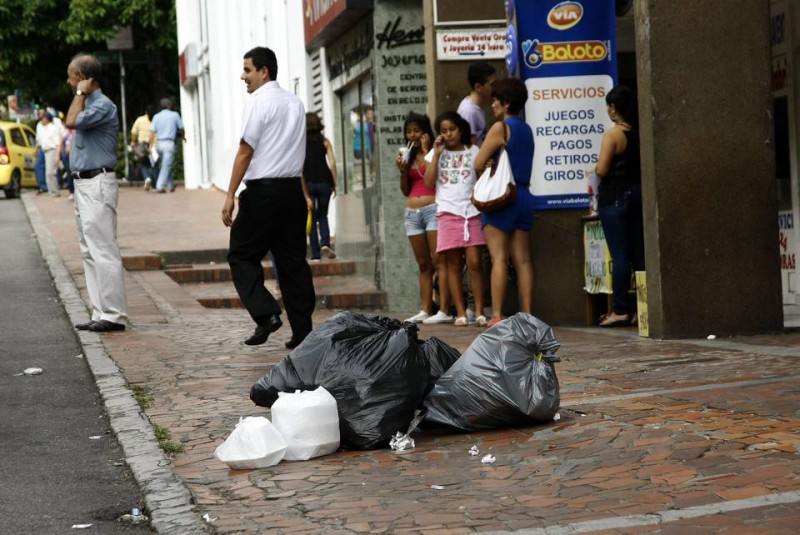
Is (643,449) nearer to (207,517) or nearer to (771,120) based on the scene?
(207,517)

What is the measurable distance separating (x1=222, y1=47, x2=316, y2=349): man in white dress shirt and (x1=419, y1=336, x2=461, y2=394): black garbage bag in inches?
108

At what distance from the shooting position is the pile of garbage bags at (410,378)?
6648 mm

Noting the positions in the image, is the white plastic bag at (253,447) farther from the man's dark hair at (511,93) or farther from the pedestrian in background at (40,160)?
the pedestrian in background at (40,160)

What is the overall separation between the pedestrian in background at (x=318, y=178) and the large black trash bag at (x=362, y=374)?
938 cm

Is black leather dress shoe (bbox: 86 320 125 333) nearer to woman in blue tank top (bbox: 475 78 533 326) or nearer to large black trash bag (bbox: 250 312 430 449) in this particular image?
woman in blue tank top (bbox: 475 78 533 326)

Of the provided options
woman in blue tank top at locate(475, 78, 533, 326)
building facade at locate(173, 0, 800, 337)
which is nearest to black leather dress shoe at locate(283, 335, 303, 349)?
woman in blue tank top at locate(475, 78, 533, 326)

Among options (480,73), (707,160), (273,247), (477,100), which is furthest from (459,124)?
(273,247)

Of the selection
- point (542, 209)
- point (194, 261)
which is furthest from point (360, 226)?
point (542, 209)

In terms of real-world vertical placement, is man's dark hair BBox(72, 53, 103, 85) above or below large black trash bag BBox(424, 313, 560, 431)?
above

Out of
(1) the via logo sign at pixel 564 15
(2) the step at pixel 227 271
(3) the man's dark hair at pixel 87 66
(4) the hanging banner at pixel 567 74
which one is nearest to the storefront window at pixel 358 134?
(2) the step at pixel 227 271

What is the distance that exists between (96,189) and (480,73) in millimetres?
3335

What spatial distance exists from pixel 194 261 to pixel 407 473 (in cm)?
1263

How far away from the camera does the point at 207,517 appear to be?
17.7ft

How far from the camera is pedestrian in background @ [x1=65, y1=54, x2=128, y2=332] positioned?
1111cm
